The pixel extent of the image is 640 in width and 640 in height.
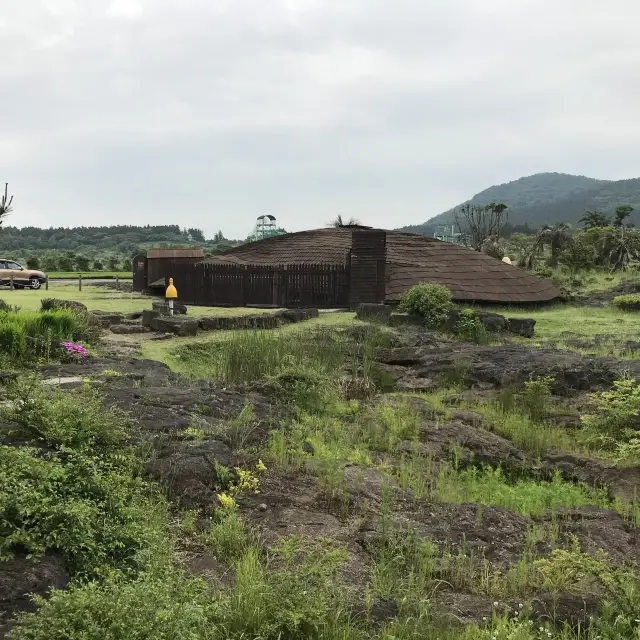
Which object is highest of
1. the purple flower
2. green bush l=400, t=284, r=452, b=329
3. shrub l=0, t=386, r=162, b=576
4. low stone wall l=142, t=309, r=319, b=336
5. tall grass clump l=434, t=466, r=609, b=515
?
green bush l=400, t=284, r=452, b=329

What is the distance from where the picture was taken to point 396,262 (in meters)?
21.8

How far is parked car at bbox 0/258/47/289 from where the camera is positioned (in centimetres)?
2589

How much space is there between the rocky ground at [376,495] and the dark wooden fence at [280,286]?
38.7 feet

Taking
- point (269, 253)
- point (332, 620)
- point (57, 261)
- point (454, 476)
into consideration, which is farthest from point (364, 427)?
point (57, 261)

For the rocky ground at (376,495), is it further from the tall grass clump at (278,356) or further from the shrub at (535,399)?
the tall grass clump at (278,356)

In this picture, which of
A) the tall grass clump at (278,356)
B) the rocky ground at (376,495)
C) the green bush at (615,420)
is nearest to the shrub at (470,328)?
the tall grass clump at (278,356)

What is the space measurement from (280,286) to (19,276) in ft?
39.7

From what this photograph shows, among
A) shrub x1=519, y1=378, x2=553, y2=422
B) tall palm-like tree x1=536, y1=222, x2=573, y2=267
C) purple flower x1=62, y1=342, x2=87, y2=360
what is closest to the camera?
shrub x1=519, y1=378, x2=553, y2=422

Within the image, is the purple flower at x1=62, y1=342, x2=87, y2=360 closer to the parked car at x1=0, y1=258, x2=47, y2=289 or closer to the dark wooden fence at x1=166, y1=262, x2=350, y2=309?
the dark wooden fence at x1=166, y1=262, x2=350, y2=309

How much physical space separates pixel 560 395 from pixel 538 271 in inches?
910

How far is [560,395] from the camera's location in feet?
30.4

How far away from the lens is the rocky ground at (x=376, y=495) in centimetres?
357

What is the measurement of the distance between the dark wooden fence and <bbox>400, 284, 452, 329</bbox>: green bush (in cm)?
454

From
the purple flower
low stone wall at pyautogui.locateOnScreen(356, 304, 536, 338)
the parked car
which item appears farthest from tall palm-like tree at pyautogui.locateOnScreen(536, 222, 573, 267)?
the purple flower
